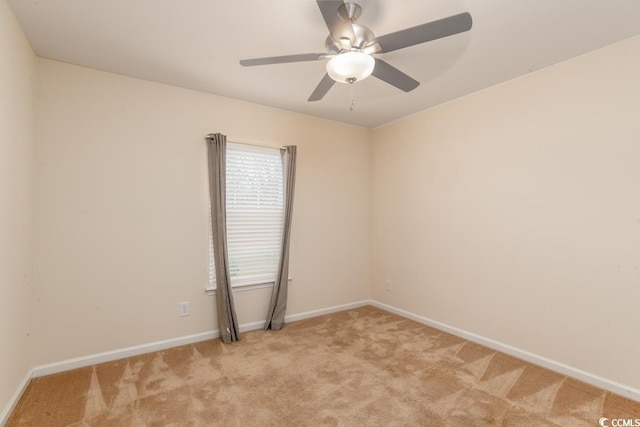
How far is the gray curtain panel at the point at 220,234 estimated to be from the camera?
3.00m

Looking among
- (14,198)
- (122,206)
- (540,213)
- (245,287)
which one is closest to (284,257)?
(245,287)

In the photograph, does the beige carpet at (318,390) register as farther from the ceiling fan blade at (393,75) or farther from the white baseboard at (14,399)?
the ceiling fan blade at (393,75)

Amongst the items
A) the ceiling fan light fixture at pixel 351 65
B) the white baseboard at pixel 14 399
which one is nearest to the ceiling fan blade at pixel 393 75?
the ceiling fan light fixture at pixel 351 65

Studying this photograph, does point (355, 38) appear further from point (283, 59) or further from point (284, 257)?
point (284, 257)

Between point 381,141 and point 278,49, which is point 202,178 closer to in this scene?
A: point 278,49

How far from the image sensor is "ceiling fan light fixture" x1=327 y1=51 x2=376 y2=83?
1.65 meters

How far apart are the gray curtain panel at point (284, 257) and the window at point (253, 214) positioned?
8 centimetres

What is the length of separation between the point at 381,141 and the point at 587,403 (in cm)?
325

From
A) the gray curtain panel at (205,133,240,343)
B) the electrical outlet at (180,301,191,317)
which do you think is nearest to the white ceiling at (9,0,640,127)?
the gray curtain panel at (205,133,240,343)

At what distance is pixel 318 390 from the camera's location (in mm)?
2176

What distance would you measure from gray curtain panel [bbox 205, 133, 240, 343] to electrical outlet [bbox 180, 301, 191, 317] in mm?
283

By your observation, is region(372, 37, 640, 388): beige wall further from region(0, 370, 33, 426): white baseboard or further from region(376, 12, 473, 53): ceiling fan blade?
region(0, 370, 33, 426): white baseboard

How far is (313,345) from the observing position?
9.62ft

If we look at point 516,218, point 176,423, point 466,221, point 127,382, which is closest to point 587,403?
point 516,218
